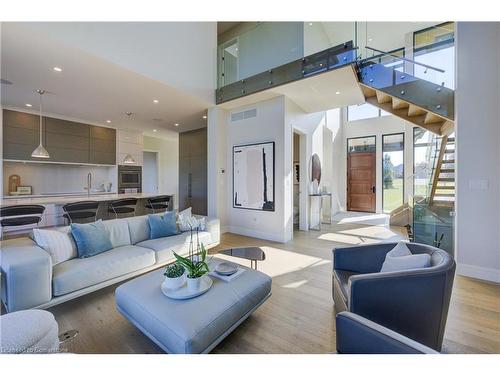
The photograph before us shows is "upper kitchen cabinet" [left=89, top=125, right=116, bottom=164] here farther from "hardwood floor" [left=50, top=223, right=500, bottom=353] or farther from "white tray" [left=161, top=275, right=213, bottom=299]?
"white tray" [left=161, top=275, right=213, bottom=299]

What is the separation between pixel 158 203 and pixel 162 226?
245 cm

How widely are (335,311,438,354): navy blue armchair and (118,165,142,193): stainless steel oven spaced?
7.43 meters

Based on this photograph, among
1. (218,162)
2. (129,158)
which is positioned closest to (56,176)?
(129,158)

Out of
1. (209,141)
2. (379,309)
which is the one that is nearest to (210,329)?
(379,309)

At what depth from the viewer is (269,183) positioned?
4684 millimetres

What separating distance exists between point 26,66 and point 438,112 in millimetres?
6388

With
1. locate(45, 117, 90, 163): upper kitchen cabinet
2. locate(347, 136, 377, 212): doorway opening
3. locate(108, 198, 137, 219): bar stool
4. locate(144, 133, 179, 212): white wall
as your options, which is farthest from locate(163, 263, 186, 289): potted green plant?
locate(347, 136, 377, 212): doorway opening

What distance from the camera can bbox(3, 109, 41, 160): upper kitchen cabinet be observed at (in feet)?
16.1

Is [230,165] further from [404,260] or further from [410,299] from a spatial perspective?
[410,299]

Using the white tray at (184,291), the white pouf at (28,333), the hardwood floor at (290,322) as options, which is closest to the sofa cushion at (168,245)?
the hardwood floor at (290,322)

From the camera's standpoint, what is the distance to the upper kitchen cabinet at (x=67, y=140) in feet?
18.2

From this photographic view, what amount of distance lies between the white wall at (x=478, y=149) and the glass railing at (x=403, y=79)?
626 mm

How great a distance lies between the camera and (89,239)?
98.8 inches

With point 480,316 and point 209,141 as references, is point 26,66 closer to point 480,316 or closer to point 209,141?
point 209,141
